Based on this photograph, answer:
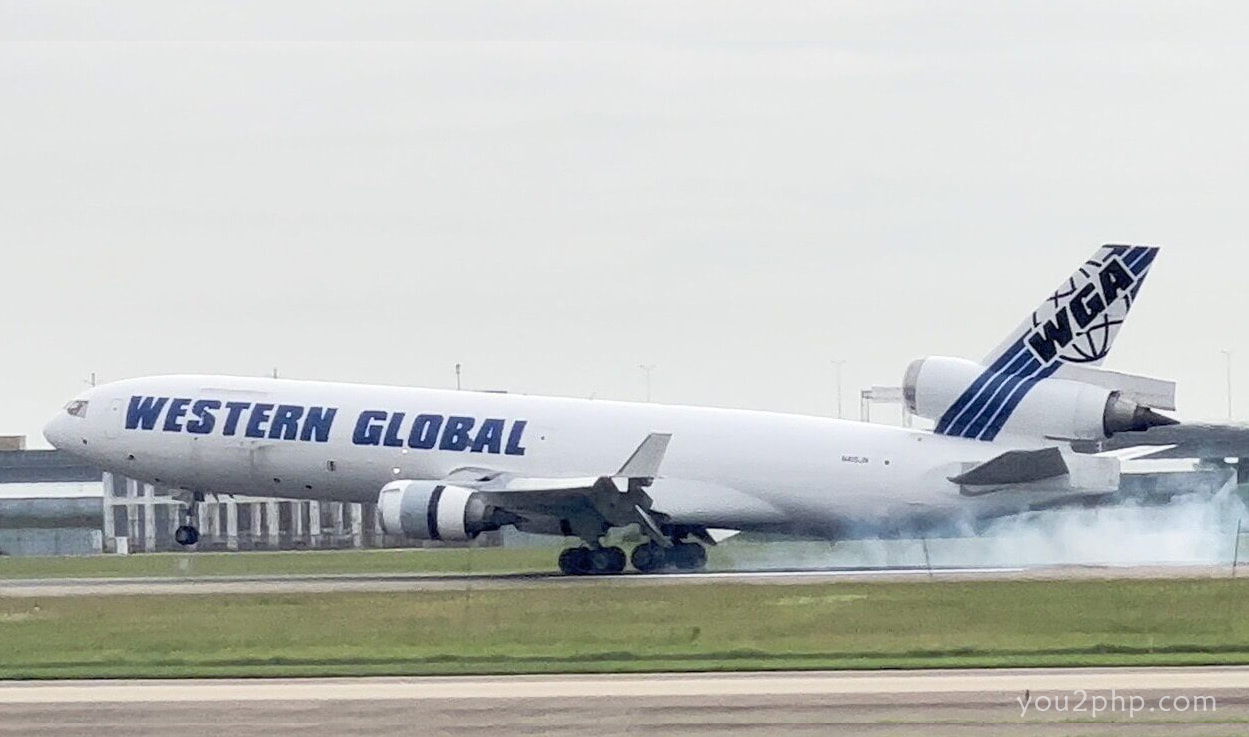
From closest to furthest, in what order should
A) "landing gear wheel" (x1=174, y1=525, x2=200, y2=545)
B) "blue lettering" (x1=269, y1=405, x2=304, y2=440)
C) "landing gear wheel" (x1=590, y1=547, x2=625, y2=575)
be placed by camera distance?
"landing gear wheel" (x1=590, y1=547, x2=625, y2=575) < "blue lettering" (x1=269, y1=405, x2=304, y2=440) < "landing gear wheel" (x1=174, y1=525, x2=200, y2=545)

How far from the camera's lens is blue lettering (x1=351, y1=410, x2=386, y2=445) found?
5594cm

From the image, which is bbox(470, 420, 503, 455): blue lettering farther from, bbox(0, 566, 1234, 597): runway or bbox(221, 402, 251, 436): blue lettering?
bbox(221, 402, 251, 436): blue lettering

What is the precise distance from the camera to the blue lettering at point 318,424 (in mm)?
56250

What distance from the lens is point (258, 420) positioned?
187 ft

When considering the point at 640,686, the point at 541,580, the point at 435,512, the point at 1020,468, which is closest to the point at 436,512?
the point at 435,512

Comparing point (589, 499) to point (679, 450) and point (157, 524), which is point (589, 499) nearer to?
point (679, 450)

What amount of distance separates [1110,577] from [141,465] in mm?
26090

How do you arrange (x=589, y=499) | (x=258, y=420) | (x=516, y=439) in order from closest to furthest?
1. (x=589, y=499)
2. (x=516, y=439)
3. (x=258, y=420)

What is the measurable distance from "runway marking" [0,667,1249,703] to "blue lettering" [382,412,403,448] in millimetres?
27745

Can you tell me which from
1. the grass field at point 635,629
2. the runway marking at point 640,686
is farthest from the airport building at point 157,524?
the runway marking at point 640,686

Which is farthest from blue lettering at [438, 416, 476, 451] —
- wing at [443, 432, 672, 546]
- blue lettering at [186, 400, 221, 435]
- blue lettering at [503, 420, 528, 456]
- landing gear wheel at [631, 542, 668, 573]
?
blue lettering at [186, 400, 221, 435]

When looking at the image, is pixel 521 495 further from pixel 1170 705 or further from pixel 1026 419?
pixel 1170 705

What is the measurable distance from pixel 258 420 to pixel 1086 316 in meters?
20.6

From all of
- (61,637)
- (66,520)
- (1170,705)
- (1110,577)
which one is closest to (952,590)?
(1110,577)
